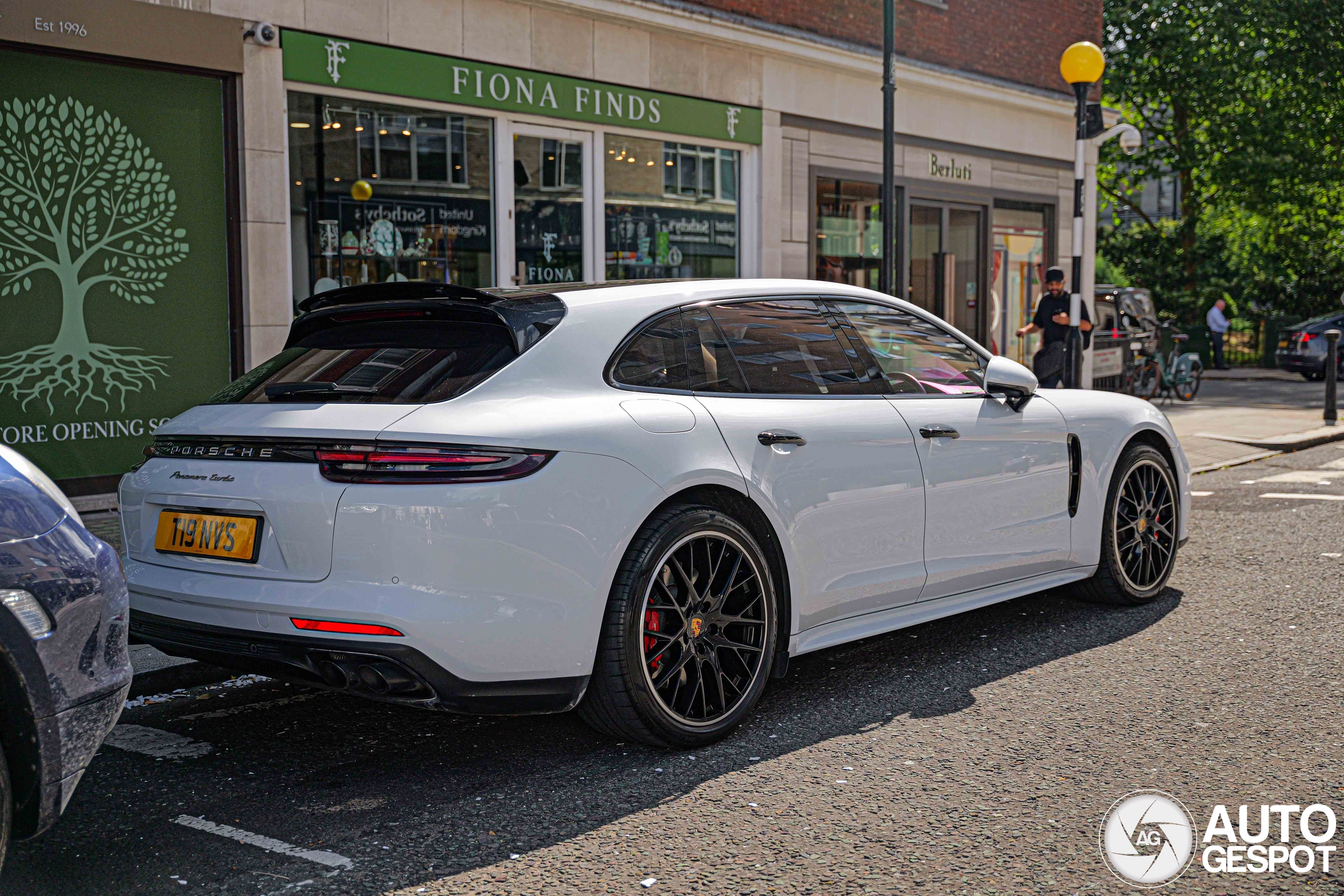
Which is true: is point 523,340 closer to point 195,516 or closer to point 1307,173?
point 195,516

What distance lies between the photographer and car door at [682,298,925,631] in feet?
15.0

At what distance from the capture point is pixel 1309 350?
2814cm

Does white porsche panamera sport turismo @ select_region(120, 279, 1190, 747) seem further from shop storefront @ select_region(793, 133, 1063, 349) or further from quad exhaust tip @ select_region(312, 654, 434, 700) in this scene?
shop storefront @ select_region(793, 133, 1063, 349)

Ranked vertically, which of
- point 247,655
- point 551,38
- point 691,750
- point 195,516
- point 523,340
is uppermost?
point 551,38

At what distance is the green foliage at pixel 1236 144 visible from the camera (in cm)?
3084

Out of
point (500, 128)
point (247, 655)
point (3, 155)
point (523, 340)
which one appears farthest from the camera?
point (500, 128)

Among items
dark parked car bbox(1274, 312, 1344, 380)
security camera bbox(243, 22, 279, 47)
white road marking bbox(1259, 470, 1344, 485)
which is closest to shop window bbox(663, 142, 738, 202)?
security camera bbox(243, 22, 279, 47)

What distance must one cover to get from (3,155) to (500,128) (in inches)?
168

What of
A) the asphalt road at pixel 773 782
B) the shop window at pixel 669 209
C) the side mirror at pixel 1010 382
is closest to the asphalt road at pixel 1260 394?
the shop window at pixel 669 209

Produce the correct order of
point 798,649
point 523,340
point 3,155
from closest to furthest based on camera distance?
point 523,340 → point 798,649 → point 3,155

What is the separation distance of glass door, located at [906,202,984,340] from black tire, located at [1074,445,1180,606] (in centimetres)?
1071

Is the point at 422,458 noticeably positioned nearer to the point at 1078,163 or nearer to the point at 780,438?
the point at 780,438

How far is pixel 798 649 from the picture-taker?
4.66 metres

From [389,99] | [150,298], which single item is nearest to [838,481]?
[150,298]
